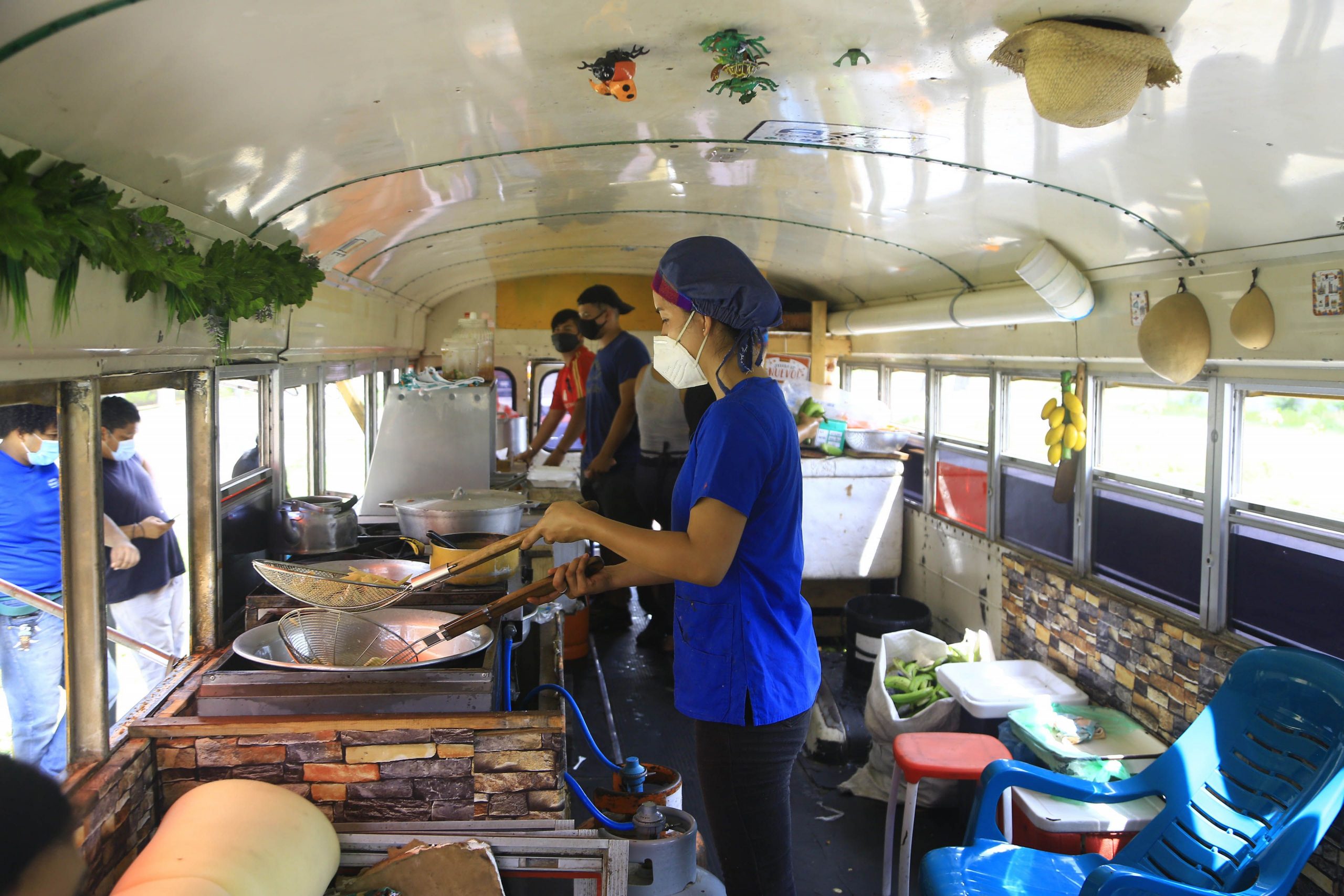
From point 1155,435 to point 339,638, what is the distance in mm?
4029

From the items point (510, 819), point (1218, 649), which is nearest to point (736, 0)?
point (510, 819)

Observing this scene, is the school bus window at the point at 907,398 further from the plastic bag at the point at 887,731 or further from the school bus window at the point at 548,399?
the school bus window at the point at 548,399

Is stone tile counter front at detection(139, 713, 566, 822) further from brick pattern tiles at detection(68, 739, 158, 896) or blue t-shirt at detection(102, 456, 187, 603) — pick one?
blue t-shirt at detection(102, 456, 187, 603)

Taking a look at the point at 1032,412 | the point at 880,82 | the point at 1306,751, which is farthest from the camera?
the point at 1032,412

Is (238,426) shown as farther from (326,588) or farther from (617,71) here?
(617,71)

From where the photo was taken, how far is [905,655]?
5.42 meters

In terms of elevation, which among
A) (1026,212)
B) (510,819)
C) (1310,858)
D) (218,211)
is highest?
(1026,212)

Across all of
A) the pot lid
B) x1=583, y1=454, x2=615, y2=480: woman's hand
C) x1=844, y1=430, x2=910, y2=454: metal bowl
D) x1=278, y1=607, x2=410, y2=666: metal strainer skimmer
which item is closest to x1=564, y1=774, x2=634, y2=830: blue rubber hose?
x1=278, y1=607, x2=410, y2=666: metal strainer skimmer

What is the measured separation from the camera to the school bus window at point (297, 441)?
446 cm

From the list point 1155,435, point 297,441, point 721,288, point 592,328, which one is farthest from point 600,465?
point 721,288

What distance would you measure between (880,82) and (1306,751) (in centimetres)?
254

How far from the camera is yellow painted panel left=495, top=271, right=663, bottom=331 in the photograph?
9.17 m

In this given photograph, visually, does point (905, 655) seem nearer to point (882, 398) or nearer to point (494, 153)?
point (882, 398)

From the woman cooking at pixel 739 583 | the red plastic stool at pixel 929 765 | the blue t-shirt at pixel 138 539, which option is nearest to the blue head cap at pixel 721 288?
the woman cooking at pixel 739 583
